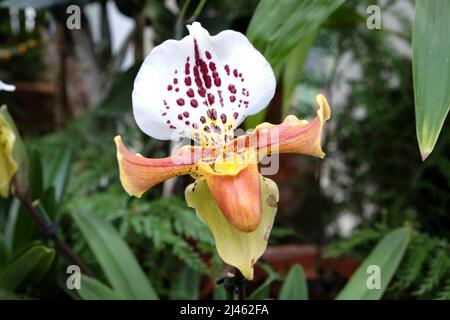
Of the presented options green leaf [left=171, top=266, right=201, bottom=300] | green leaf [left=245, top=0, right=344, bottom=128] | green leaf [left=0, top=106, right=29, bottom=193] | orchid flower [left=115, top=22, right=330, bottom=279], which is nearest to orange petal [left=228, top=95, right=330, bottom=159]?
orchid flower [left=115, top=22, right=330, bottom=279]

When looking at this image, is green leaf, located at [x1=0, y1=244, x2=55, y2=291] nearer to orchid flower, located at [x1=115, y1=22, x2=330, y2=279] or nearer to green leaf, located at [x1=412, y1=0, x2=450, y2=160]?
orchid flower, located at [x1=115, y1=22, x2=330, y2=279]

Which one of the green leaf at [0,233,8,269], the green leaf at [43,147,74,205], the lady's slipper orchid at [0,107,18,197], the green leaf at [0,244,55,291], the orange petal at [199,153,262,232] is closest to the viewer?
the orange petal at [199,153,262,232]

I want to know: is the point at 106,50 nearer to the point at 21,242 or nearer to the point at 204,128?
the point at 21,242

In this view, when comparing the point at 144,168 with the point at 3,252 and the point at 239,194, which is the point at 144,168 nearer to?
the point at 239,194

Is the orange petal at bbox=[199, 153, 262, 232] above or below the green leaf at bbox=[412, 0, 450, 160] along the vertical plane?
below

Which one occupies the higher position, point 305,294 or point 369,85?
point 369,85

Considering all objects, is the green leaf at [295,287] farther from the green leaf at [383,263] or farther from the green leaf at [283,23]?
the green leaf at [283,23]
